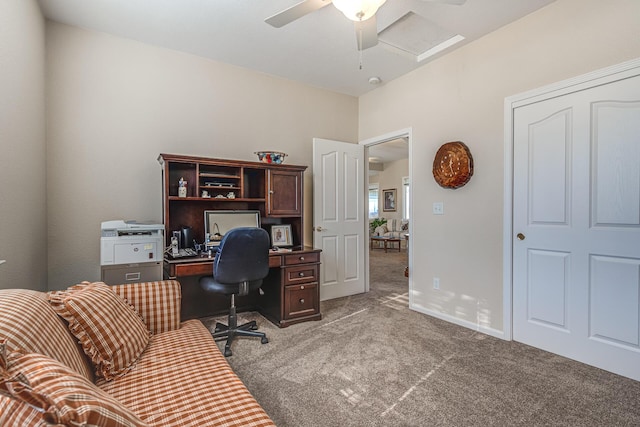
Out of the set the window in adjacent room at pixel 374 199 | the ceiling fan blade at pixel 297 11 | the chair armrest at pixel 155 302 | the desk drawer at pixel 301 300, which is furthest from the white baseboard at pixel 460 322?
the window in adjacent room at pixel 374 199

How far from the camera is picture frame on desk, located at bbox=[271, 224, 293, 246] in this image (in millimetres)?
3561

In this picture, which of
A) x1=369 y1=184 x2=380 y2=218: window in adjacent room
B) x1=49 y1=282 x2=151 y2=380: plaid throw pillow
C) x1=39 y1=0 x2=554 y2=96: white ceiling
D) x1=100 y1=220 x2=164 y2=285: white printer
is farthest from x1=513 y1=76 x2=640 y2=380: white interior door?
x1=369 y1=184 x2=380 y2=218: window in adjacent room

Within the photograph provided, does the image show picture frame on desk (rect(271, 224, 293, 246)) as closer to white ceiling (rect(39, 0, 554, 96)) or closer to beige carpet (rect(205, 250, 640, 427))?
beige carpet (rect(205, 250, 640, 427))

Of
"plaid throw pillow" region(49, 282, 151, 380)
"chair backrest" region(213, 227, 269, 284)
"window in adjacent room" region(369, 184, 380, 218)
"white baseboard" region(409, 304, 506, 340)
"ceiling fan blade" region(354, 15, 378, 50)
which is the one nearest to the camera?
"plaid throw pillow" region(49, 282, 151, 380)

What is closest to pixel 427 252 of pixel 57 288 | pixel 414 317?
pixel 414 317

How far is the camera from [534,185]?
2578 millimetres

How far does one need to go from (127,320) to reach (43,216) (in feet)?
5.62

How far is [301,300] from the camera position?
3129 mm

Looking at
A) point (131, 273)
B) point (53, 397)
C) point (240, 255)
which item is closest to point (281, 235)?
point (240, 255)

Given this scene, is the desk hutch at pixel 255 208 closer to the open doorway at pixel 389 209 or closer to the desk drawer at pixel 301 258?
the desk drawer at pixel 301 258

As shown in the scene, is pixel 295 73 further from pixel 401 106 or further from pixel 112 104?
pixel 112 104

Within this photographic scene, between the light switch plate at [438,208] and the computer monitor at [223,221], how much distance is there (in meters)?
1.92

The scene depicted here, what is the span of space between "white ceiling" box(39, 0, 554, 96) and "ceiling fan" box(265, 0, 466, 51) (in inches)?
21.9

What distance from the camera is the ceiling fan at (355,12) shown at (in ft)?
5.72
